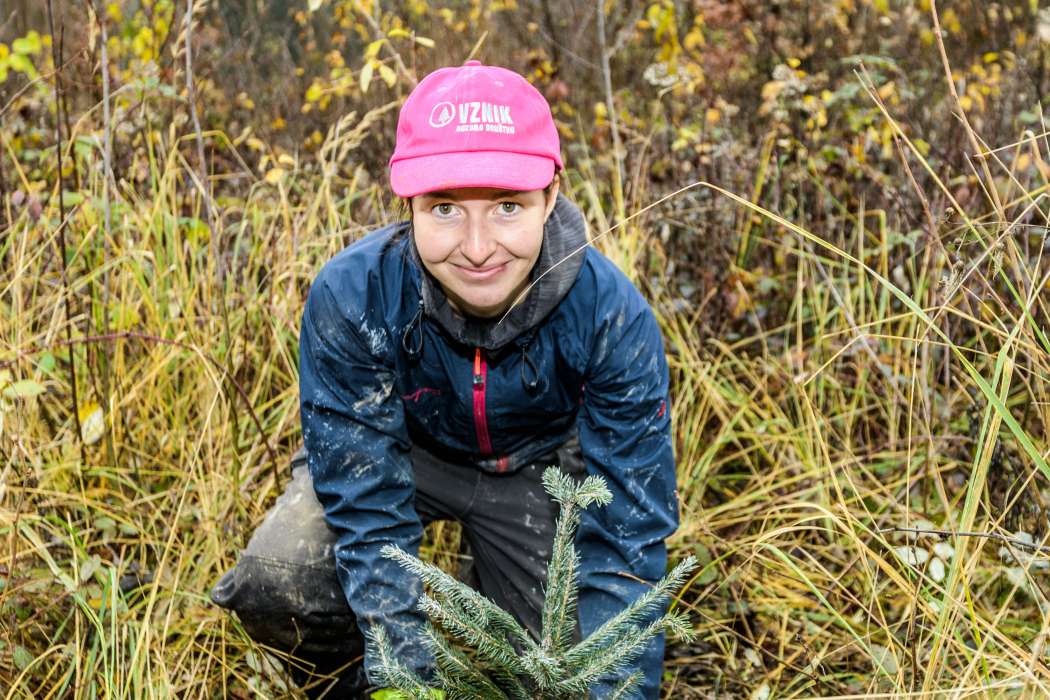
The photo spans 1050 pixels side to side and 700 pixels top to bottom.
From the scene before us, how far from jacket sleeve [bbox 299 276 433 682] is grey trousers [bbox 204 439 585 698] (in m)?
0.12

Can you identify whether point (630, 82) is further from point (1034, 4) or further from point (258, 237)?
point (258, 237)

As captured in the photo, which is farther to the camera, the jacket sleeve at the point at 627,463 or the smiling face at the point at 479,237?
the jacket sleeve at the point at 627,463

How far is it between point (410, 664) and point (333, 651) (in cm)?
42

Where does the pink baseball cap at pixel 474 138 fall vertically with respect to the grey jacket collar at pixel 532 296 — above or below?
above

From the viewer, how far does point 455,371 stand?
236cm

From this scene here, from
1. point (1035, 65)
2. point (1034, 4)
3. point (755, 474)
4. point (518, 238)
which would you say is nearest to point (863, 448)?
point (755, 474)

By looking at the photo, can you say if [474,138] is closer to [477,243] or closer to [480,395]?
[477,243]

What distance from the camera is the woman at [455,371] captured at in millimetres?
2066

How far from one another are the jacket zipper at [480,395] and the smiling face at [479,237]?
217 millimetres

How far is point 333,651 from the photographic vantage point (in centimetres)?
246

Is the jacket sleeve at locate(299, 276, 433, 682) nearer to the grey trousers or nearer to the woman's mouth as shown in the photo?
the grey trousers

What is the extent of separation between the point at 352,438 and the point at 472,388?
0.94 feet

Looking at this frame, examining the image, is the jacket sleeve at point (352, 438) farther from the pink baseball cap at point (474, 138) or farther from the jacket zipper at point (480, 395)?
the pink baseball cap at point (474, 138)

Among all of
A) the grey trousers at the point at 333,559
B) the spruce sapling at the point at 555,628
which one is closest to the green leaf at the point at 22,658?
the grey trousers at the point at 333,559
